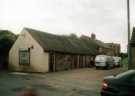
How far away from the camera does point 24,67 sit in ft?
116

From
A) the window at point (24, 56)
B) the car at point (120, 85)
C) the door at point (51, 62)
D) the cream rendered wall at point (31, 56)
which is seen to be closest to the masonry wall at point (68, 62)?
the door at point (51, 62)

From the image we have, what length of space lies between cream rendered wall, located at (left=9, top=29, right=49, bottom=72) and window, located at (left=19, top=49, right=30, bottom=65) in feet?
1.68

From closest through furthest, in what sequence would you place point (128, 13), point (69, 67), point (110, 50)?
point (128, 13) → point (69, 67) → point (110, 50)

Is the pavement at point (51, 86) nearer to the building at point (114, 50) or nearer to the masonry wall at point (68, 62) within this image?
the masonry wall at point (68, 62)

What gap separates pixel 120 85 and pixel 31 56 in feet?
85.0

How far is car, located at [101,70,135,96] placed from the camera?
956 cm

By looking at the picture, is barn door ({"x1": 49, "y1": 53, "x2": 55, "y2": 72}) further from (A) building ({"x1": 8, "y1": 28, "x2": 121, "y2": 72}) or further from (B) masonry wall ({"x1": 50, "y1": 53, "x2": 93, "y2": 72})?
(B) masonry wall ({"x1": 50, "y1": 53, "x2": 93, "y2": 72})

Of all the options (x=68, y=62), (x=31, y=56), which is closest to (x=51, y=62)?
(x=31, y=56)

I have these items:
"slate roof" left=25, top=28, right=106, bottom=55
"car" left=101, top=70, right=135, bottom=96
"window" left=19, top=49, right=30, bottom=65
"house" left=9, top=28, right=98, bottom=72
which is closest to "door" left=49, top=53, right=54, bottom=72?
"house" left=9, top=28, right=98, bottom=72

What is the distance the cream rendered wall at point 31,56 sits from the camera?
110 ft

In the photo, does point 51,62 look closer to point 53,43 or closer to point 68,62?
point 53,43

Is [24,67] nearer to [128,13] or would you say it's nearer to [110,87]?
[128,13]

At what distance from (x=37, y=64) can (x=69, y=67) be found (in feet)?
22.1

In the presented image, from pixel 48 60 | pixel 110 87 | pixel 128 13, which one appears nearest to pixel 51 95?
pixel 110 87
